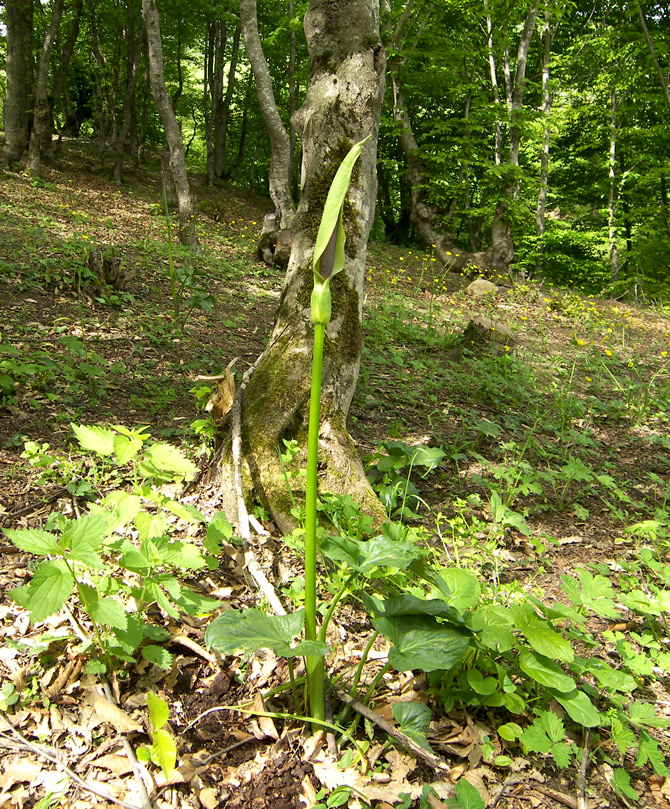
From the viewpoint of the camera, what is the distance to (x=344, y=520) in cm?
226

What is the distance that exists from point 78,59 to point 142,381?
61.8ft

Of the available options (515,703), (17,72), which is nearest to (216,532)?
(515,703)

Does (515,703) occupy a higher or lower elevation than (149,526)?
lower

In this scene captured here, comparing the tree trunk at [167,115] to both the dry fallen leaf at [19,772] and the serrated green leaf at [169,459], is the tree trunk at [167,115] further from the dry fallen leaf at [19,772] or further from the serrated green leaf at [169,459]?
the dry fallen leaf at [19,772]

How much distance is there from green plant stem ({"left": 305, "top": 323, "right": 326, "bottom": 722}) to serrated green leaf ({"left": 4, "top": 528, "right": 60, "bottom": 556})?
63cm

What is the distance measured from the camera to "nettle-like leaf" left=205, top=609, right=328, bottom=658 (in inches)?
46.9

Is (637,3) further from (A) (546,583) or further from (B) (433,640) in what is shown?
(B) (433,640)

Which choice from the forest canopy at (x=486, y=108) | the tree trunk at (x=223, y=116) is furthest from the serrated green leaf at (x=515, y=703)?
the tree trunk at (x=223, y=116)

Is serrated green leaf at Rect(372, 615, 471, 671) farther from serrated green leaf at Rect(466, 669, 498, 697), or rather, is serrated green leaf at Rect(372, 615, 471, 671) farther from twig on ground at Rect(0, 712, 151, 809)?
twig on ground at Rect(0, 712, 151, 809)

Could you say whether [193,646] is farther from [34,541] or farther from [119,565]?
[34,541]

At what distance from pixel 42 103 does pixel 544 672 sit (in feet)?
42.2

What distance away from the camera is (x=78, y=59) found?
1717cm

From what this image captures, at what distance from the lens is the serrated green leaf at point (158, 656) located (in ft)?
4.91

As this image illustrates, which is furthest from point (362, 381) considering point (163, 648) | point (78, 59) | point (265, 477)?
point (78, 59)
